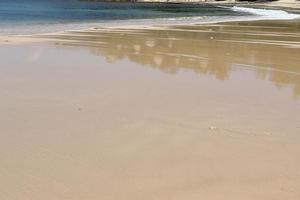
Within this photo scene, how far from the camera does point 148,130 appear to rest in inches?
261

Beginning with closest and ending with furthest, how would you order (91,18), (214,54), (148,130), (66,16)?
(148,130) → (214,54) → (91,18) → (66,16)

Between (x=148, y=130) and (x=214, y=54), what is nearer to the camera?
(x=148, y=130)

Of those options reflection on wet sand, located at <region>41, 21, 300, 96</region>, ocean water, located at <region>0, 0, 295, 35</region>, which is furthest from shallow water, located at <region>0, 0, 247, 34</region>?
reflection on wet sand, located at <region>41, 21, 300, 96</region>

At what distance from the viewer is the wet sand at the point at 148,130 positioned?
4.83m

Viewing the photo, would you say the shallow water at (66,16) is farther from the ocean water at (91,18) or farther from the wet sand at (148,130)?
the wet sand at (148,130)

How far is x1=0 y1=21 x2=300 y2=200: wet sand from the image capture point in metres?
4.83

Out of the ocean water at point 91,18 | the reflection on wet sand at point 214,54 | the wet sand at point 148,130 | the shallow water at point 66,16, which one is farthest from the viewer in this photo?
the shallow water at point 66,16

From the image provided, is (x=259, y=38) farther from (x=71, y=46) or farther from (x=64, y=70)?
(x=64, y=70)

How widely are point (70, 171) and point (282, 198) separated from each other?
2.04 m

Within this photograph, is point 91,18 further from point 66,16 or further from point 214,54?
point 214,54

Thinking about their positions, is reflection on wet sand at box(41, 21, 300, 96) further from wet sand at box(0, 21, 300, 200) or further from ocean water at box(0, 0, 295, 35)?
ocean water at box(0, 0, 295, 35)

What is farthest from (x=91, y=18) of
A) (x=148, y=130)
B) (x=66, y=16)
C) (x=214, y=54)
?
(x=148, y=130)

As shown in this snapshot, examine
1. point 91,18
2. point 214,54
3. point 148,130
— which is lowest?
point 91,18

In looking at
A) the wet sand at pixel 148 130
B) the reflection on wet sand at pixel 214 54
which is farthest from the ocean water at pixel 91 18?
the wet sand at pixel 148 130
